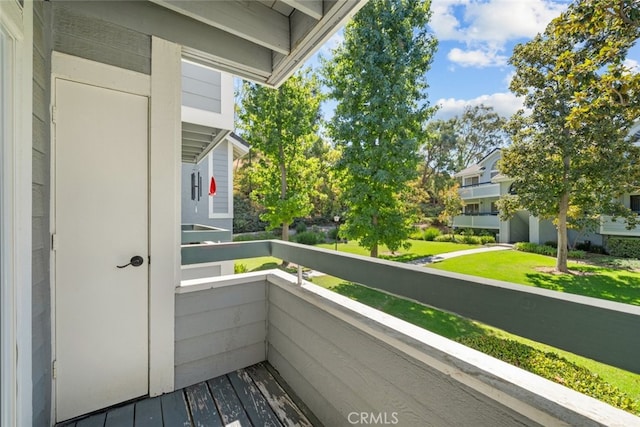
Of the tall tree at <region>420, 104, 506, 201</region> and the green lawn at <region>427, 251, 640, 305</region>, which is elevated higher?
the tall tree at <region>420, 104, 506, 201</region>

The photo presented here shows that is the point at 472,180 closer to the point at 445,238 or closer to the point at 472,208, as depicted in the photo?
the point at 472,208

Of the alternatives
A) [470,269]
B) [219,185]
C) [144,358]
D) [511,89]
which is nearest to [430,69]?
[511,89]

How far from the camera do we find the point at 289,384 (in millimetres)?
1992

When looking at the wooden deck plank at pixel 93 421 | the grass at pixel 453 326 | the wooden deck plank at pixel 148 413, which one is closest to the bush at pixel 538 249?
the grass at pixel 453 326

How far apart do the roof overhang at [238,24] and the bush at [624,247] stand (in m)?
14.0

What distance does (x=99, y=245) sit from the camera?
5.65ft

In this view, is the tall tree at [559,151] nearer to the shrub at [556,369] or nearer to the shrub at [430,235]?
the shrub at [556,369]

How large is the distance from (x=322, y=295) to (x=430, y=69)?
7.98 m

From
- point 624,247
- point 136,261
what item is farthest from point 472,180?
point 136,261

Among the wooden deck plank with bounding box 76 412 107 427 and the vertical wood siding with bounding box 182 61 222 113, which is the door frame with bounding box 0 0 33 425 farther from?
the vertical wood siding with bounding box 182 61 222 113

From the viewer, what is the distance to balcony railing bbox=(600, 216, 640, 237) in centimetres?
992

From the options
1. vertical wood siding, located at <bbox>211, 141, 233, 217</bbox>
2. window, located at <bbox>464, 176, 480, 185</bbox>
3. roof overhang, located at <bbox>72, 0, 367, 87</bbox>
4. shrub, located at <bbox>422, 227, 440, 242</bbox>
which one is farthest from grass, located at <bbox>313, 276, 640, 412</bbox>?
window, located at <bbox>464, 176, 480, 185</bbox>

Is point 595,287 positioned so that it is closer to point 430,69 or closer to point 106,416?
point 430,69

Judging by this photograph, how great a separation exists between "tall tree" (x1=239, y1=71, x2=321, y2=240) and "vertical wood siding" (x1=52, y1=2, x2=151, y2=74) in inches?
272
